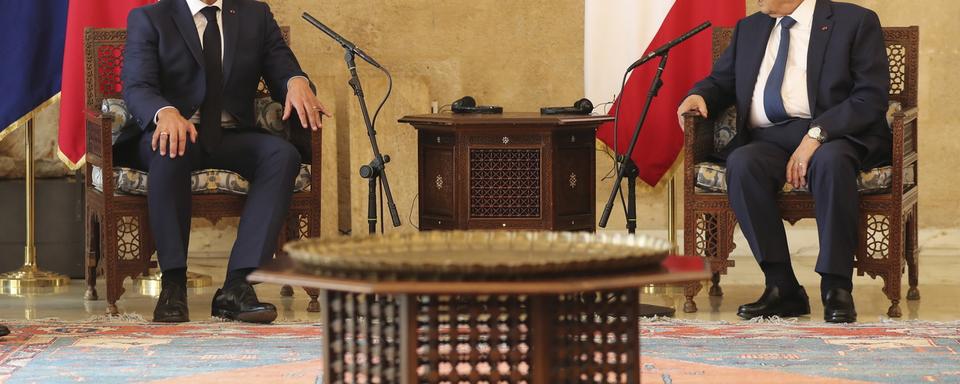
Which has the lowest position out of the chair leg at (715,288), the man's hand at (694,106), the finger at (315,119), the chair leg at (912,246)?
the chair leg at (715,288)

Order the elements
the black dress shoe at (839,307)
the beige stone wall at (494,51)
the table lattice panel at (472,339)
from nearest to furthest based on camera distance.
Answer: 1. the table lattice panel at (472,339)
2. the black dress shoe at (839,307)
3. the beige stone wall at (494,51)

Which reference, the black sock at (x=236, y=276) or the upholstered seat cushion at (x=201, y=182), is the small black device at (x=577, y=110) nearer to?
the upholstered seat cushion at (x=201, y=182)

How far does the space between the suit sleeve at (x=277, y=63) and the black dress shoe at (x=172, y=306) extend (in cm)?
81

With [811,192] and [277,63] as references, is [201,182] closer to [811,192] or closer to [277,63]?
[277,63]

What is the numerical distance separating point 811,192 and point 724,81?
1.96 feet

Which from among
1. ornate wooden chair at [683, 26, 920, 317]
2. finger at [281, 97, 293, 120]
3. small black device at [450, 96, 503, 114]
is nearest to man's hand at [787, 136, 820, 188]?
ornate wooden chair at [683, 26, 920, 317]

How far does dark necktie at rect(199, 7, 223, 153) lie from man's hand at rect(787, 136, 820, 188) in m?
1.94

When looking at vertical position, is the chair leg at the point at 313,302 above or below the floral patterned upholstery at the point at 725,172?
below

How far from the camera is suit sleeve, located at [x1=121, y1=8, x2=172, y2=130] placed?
476 centimetres

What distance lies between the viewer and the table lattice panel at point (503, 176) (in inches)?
208

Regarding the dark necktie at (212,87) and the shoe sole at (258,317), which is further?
the dark necktie at (212,87)

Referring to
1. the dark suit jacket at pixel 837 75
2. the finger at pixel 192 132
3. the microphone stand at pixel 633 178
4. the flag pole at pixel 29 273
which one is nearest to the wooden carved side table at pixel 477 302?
the finger at pixel 192 132

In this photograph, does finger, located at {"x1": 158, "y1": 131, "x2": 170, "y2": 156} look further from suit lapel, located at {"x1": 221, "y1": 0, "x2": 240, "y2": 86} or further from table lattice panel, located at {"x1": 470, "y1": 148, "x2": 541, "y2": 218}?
table lattice panel, located at {"x1": 470, "y1": 148, "x2": 541, "y2": 218}

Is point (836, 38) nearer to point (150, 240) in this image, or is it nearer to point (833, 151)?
point (833, 151)
